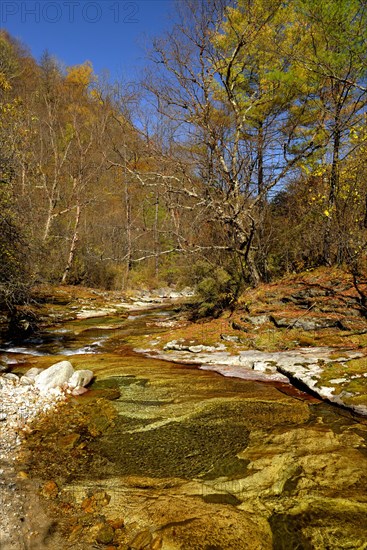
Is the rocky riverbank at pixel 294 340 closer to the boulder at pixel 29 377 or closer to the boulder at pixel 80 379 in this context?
the boulder at pixel 80 379

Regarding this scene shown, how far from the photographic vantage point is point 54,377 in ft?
17.3

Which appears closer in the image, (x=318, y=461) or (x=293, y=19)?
(x=318, y=461)

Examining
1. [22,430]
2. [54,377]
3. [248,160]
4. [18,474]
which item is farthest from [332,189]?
[18,474]

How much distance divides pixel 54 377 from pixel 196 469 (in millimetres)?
2908

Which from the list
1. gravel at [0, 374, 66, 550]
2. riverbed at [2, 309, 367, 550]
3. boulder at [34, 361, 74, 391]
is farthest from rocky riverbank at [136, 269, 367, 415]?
gravel at [0, 374, 66, 550]

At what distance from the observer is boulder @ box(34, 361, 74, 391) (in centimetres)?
515

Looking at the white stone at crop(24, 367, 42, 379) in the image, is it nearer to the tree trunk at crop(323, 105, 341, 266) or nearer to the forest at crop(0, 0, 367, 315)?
the forest at crop(0, 0, 367, 315)

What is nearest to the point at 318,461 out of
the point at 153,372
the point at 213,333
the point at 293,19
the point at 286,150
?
the point at 153,372

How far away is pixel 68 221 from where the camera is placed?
73.0 feet

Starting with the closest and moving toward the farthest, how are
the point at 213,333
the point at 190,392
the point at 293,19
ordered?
the point at 190,392 < the point at 213,333 < the point at 293,19

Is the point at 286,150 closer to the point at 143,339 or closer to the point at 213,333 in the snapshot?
the point at 213,333

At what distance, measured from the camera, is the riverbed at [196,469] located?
2420mm

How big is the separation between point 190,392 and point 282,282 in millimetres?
5638

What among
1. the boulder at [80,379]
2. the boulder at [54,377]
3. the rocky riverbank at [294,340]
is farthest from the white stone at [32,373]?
the rocky riverbank at [294,340]
